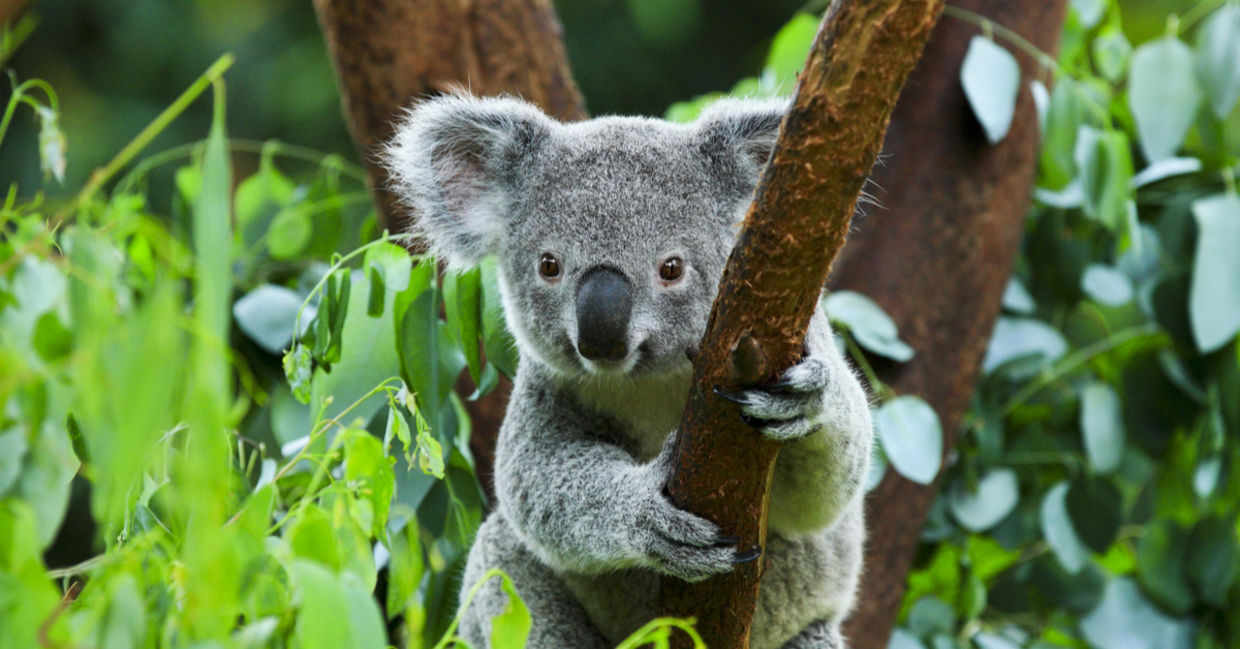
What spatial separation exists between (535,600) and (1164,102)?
2.34 m

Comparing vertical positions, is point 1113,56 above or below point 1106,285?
above

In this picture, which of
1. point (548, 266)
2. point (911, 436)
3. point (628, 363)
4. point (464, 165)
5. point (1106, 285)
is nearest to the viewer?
point (628, 363)

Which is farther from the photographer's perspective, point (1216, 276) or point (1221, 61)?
point (1221, 61)

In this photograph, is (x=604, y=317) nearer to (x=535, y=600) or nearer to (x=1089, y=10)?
(x=535, y=600)

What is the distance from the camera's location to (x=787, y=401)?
1.67 m

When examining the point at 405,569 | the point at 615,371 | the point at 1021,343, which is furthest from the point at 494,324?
the point at 1021,343

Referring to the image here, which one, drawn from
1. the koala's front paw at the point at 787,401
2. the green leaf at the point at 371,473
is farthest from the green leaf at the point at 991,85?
the green leaf at the point at 371,473

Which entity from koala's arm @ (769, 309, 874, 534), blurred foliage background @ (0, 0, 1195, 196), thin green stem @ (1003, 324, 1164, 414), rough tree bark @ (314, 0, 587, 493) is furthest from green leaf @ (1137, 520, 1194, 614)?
blurred foliage background @ (0, 0, 1195, 196)

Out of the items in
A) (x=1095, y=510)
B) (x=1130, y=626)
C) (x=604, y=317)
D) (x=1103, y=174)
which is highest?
(x=1103, y=174)

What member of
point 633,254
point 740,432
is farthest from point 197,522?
point 633,254

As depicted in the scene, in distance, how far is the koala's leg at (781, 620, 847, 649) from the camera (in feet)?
7.90

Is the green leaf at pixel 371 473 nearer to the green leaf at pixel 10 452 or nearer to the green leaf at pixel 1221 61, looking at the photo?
the green leaf at pixel 10 452

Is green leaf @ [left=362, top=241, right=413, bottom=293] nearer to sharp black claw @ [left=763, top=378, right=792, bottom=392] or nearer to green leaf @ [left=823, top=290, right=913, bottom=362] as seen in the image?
sharp black claw @ [left=763, top=378, right=792, bottom=392]

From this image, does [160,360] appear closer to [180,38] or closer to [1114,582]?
[1114,582]
